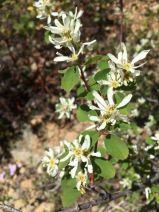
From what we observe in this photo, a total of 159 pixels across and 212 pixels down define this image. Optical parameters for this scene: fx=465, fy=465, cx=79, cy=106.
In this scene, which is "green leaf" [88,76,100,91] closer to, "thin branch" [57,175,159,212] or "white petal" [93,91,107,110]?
"white petal" [93,91,107,110]

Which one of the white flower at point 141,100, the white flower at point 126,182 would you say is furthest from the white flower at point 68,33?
the white flower at point 141,100

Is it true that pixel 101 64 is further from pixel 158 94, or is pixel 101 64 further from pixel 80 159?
pixel 158 94

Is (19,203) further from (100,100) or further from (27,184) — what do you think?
(100,100)

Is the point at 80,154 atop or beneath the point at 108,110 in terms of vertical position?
beneath

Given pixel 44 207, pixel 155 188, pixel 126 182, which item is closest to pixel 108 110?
pixel 155 188

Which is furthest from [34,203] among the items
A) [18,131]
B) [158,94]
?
[158,94]

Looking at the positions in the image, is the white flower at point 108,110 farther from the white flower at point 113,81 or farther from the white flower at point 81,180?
the white flower at point 81,180
